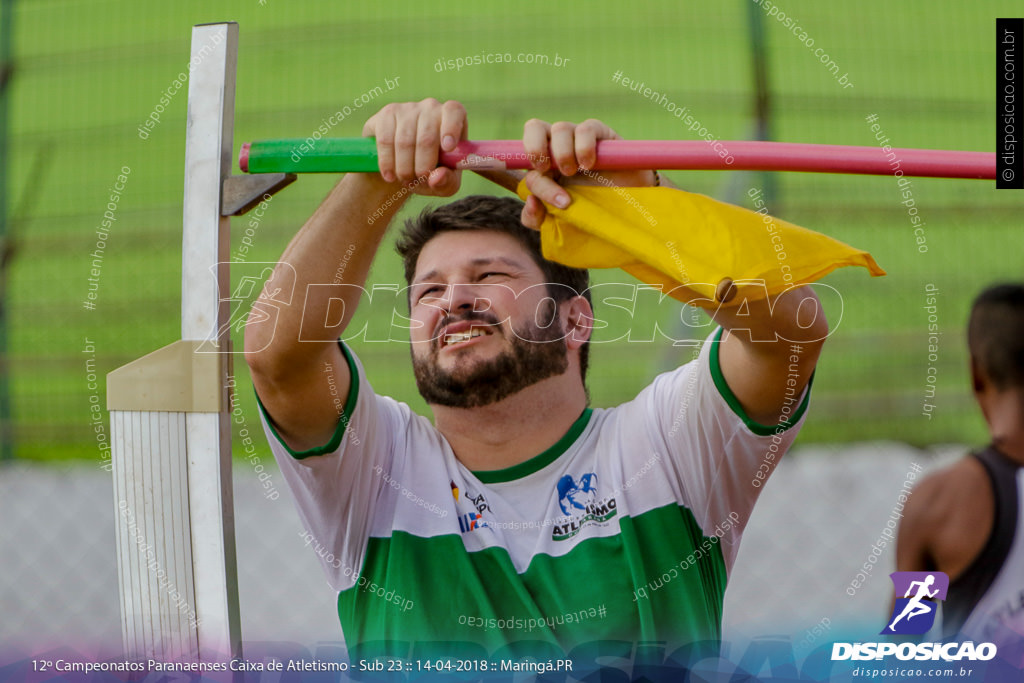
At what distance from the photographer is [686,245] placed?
126 centimetres

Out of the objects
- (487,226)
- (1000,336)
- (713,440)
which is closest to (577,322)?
(487,226)

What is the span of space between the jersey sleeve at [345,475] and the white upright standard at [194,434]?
124mm

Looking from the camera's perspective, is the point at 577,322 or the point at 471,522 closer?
the point at 471,522

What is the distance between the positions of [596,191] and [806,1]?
1307 millimetres

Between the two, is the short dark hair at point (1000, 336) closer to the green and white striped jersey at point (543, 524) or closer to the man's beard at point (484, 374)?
the green and white striped jersey at point (543, 524)

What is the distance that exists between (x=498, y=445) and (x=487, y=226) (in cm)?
39

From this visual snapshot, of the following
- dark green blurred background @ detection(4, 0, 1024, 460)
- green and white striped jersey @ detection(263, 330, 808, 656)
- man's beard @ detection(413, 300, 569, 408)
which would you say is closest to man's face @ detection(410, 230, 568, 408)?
man's beard @ detection(413, 300, 569, 408)

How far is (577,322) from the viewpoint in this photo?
171 centimetres

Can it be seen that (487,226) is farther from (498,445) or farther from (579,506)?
(579,506)

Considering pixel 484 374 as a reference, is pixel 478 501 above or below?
below

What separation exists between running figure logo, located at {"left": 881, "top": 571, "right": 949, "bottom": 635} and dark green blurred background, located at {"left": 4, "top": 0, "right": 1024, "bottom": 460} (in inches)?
33.6

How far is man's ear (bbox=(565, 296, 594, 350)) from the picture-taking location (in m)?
1.67

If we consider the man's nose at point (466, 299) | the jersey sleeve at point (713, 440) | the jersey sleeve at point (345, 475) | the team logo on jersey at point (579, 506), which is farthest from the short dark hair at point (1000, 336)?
the jersey sleeve at point (345, 475)

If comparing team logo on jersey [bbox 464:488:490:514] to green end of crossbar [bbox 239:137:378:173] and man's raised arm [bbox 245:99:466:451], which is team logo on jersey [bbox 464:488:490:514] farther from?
green end of crossbar [bbox 239:137:378:173]
